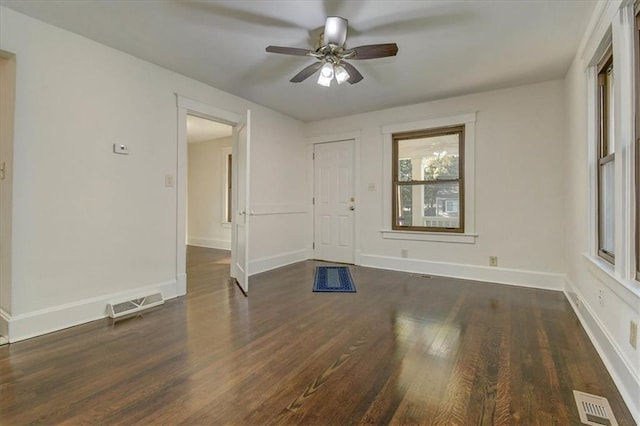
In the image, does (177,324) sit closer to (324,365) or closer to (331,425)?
(324,365)

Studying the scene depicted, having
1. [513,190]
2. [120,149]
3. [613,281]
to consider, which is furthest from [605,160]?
[120,149]

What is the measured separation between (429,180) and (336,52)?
8.32 ft

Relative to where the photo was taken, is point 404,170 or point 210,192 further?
point 210,192

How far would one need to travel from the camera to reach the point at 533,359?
1971 mm

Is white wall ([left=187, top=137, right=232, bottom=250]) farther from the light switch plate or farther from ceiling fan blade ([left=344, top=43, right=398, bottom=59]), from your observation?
ceiling fan blade ([left=344, top=43, right=398, bottom=59])

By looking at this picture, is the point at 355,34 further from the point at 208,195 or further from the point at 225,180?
the point at 208,195

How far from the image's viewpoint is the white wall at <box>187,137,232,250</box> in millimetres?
6766

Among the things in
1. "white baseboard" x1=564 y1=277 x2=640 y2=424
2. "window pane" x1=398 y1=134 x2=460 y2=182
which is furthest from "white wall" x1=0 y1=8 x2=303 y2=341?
"white baseboard" x1=564 y1=277 x2=640 y2=424

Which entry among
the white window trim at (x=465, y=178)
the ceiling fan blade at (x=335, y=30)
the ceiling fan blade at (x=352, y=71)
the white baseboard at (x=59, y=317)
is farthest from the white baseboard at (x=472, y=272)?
the white baseboard at (x=59, y=317)

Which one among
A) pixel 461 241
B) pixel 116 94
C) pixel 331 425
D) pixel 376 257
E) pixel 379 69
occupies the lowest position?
pixel 331 425

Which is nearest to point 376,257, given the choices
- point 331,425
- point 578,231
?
point 578,231

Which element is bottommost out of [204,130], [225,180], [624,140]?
[624,140]

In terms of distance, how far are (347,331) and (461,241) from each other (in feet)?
8.22

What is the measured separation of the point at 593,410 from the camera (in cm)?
149
